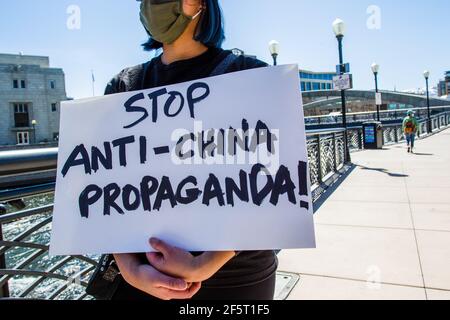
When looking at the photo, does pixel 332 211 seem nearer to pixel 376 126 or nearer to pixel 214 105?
pixel 214 105

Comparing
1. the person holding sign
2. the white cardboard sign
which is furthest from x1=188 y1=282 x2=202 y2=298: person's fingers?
the white cardboard sign

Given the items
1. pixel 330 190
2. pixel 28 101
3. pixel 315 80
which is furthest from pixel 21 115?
pixel 315 80

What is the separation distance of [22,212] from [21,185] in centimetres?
21

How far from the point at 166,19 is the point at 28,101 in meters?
80.7

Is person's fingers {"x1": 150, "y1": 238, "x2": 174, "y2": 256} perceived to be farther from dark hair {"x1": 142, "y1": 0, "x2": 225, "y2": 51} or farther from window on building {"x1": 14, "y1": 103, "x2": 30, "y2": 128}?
window on building {"x1": 14, "y1": 103, "x2": 30, "y2": 128}

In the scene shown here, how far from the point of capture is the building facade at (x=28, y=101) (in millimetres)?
68625

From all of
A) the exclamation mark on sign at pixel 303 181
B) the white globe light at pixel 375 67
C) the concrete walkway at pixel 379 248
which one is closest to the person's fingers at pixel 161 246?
the exclamation mark on sign at pixel 303 181

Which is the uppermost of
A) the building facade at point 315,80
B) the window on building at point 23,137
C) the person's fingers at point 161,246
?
the building facade at point 315,80

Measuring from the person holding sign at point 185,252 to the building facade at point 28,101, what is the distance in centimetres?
7569

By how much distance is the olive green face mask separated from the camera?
1.31 meters

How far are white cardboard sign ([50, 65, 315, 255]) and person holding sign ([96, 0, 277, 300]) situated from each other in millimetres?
64

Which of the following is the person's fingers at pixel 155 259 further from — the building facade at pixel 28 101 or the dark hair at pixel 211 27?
the building facade at pixel 28 101

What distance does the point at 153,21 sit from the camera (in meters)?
1.34

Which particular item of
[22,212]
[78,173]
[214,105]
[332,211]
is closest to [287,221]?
[214,105]
